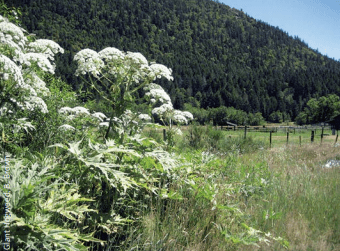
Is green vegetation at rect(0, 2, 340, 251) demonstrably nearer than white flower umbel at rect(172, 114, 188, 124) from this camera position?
Yes

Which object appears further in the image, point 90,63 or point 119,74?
point 90,63

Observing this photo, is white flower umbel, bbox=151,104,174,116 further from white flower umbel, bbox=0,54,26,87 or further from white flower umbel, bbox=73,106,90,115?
white flower umbel, bbox=0,54,26,87

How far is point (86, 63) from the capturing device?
3.37 meters

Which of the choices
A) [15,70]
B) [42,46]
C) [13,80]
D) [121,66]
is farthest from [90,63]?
[15,70]

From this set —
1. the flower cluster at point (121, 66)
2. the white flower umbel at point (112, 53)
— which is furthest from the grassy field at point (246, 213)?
the white flower umbel at point (112, 53)

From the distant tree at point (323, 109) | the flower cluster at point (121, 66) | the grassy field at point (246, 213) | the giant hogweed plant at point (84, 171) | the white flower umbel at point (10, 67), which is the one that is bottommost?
the grassy field at point (246, 213)

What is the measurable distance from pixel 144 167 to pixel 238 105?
148 metres

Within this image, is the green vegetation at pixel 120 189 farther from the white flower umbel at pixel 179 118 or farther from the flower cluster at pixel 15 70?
the white flower umbel at pixel 179 118

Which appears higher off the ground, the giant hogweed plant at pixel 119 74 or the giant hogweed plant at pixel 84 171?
the giant hogweed plant at pixel 119 74

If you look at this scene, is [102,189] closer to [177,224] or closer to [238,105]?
[177,224]

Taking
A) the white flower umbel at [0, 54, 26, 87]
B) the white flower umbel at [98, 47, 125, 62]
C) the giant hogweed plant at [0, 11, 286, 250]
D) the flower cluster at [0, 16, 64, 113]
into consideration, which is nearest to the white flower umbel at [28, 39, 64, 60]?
the giant hogweed plant at [0, 11, 286, 250]

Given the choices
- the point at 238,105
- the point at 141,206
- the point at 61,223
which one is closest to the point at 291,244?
the point at 141,206

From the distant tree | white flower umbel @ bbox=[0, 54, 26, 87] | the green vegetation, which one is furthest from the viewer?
the distant tree

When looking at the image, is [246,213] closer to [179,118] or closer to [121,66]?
[179,118]
